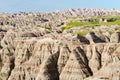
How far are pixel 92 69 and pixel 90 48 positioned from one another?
4.33 metres

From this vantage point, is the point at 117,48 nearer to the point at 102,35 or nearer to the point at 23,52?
the point at 23,52

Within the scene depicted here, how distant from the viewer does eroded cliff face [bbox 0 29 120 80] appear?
69.9 m

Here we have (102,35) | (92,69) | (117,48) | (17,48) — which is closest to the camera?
(117,48)

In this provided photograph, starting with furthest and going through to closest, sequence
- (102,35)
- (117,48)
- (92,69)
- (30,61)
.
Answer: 1. (102,35)
2. (30,61)
3. (92,69)
4. (117,48)

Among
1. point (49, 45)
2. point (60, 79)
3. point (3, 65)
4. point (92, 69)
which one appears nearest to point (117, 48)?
point (92, 69)

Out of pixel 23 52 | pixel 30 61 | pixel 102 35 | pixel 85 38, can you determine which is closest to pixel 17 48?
pixel 23 52

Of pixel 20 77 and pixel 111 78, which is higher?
pixel 111 78

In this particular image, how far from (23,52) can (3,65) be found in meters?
7.07

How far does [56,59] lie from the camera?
75375 millimetres

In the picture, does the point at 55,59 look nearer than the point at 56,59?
Yes

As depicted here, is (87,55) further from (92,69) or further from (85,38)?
(85,38)

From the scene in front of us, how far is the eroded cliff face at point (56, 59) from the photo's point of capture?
69875 millimetres

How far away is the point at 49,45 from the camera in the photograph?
264 ft

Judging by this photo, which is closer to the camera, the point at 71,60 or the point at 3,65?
the point at 71,60
